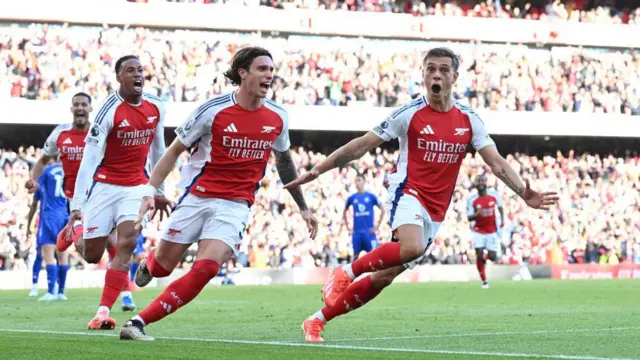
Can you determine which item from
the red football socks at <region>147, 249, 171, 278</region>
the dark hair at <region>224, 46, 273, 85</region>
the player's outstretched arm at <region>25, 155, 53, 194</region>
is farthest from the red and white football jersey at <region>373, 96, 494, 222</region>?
the player's outstretched arm at <region>25, 155, 53, 194</region>

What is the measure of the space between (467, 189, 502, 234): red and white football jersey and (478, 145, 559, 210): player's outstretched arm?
51.2 ft

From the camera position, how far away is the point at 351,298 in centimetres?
972

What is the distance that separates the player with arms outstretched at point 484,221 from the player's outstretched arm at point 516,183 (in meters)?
15.5

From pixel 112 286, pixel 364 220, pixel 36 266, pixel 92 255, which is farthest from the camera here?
pixel 364 220

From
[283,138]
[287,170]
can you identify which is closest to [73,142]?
[287,170]

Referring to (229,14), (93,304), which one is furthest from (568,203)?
(93,304)

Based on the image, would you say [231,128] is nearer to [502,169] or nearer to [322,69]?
[502,169]

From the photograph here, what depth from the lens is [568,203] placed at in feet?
128

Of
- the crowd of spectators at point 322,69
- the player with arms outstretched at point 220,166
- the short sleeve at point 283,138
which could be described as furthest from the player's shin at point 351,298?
the crowd of spectators at point 322,69

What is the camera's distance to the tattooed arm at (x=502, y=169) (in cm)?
966

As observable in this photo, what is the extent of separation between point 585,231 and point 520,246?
3023 millimetres

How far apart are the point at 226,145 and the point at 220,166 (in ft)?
0.59

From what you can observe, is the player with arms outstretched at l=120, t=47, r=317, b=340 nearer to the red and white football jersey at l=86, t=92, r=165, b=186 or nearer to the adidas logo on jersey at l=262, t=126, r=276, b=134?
the adidas logo on jersey at l=262, t=126, r=276, b=134

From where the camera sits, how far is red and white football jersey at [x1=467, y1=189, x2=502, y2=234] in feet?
83.8
